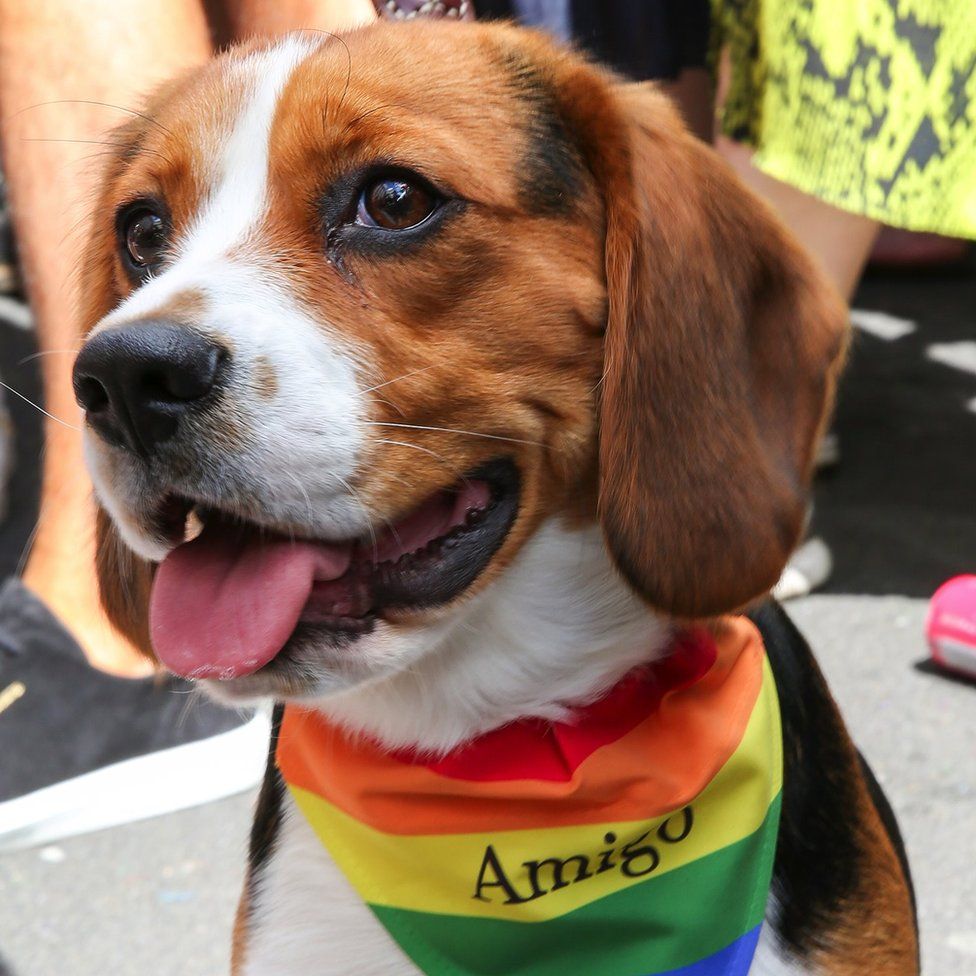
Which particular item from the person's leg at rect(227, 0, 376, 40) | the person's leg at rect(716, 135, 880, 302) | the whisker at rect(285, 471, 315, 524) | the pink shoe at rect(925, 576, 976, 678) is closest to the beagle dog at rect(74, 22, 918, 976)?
the whisker at rect(285, 471, 315, 524)

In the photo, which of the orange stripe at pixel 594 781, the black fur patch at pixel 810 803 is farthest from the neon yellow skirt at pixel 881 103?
the orange stripe at pixel 594 781

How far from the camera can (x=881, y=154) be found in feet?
10.3

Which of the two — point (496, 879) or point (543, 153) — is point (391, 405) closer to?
point (543, 153)

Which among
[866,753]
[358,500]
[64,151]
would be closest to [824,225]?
[866,753]

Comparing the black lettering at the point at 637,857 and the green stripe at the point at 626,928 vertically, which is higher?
the black lettering at the point at 637,857

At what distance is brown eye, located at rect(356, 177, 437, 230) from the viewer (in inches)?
67.6

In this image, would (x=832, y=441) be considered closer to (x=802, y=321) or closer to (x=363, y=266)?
(x=802, y=321)

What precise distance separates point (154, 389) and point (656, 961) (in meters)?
1.08

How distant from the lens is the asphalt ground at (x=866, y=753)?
2.73 metres

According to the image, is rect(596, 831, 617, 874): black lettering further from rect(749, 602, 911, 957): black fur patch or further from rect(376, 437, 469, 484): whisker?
rect(376, 437, 469, 484): whisker

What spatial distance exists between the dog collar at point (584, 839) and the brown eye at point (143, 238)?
806mm

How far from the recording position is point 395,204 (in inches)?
67.6

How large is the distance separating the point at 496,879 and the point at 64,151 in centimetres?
221

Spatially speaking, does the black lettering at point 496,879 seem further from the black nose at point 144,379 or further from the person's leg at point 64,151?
the person's leg at point 64,151
